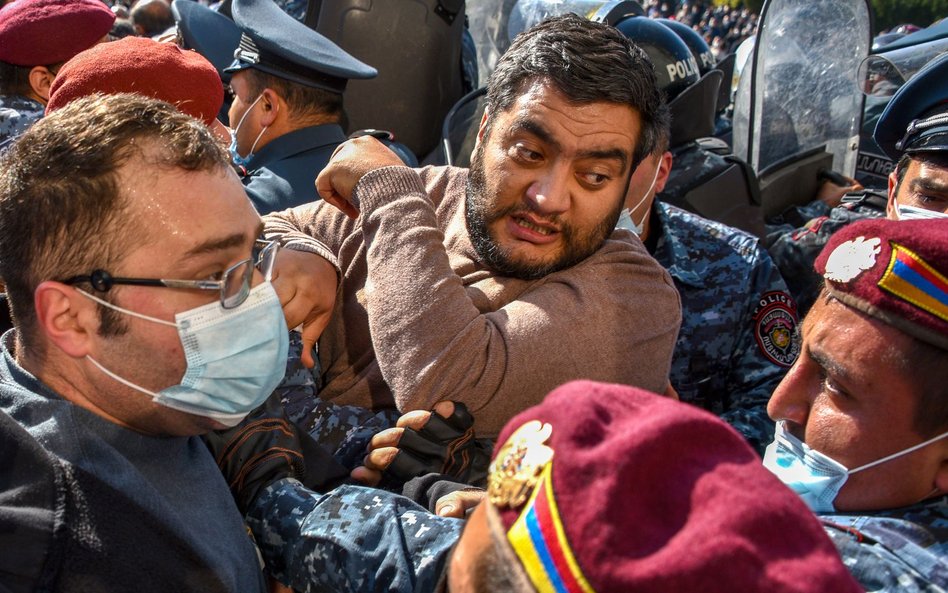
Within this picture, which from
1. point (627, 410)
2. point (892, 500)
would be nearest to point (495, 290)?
point (892, 500)

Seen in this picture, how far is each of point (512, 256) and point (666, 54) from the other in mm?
Result: 2417

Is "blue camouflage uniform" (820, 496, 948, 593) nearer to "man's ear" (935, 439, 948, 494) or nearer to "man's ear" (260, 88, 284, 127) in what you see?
"man's ear" (935, 439, 948, 494)

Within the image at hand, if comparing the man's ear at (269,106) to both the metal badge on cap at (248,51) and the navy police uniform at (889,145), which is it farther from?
the navy police uniform at (889,145)

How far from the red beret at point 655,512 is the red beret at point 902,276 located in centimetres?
71

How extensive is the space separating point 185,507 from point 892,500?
4.30ft

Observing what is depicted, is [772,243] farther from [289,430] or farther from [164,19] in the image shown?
[164,19]

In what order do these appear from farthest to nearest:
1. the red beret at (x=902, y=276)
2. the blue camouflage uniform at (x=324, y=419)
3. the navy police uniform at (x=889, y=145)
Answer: the navy police uniform at (x=889, y=145) < the blue camouflage uniform at (x=324, y=419) < the red beret at (x=902, y=276)

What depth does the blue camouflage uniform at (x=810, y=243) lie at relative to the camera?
3566mm

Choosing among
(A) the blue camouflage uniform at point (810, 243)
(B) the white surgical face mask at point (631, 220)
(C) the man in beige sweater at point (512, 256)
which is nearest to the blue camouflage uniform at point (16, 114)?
(C) the man in beige sweater at point (512, 256)

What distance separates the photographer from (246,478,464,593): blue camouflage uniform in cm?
162

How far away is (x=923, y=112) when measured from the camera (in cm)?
307

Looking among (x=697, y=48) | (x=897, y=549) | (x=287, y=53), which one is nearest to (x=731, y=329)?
(x=897, y=549)

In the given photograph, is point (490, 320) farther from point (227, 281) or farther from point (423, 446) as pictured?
point (227, 281)

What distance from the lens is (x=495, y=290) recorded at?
229 cm
